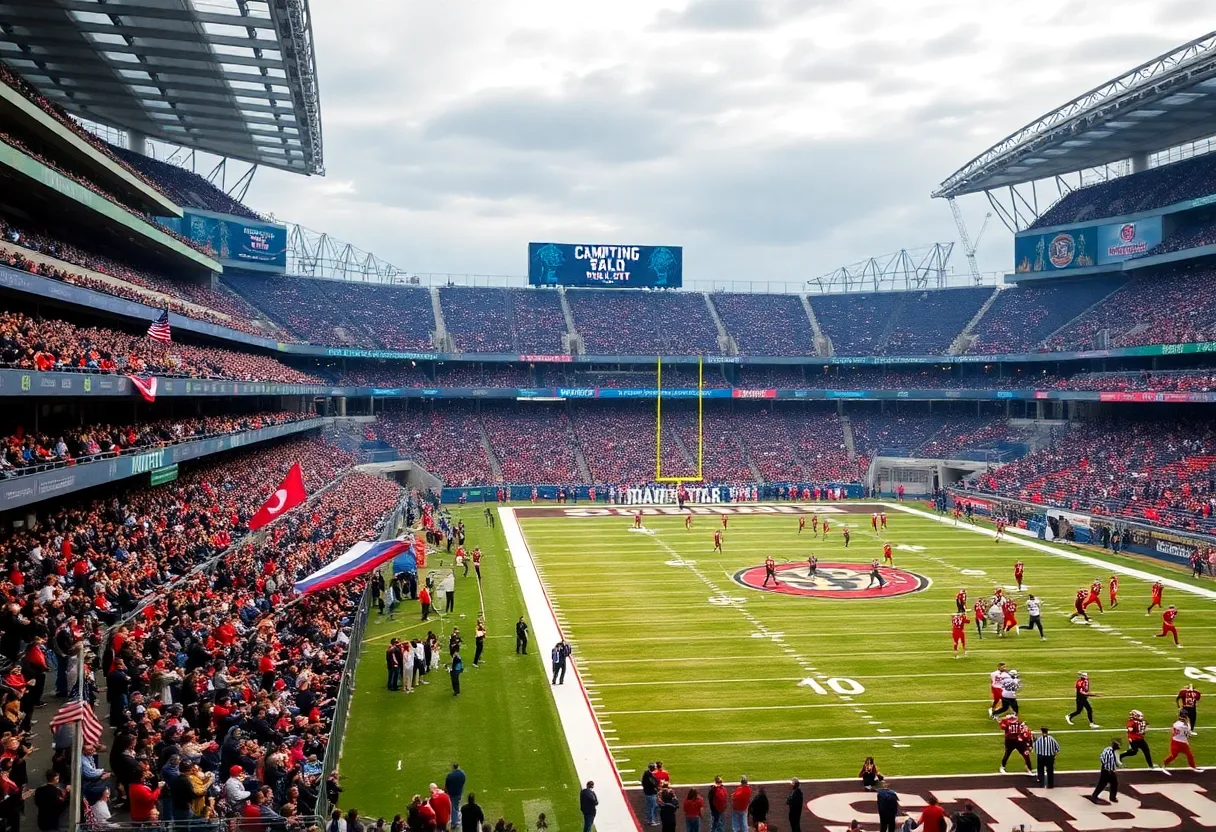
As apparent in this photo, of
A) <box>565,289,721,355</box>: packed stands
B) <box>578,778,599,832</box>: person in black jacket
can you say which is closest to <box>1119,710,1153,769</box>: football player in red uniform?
<box>578,778,599,832</box>: person in black jacket

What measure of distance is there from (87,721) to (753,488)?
48338mm

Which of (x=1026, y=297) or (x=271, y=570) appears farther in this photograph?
(x=1026, y=297)

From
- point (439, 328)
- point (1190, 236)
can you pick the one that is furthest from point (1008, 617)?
point (439, 328)

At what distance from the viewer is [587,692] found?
2023 cm

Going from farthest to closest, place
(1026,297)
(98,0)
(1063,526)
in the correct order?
(1026,297)
(1063,526)
(98,0)

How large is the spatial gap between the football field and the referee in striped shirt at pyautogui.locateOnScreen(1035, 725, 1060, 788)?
2.62 feet

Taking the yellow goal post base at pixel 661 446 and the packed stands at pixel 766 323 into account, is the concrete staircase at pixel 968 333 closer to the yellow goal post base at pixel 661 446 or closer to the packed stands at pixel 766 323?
the packed stands at pixel 766 323

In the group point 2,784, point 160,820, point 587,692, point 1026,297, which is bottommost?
point 587,692

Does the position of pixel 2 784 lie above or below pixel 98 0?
below

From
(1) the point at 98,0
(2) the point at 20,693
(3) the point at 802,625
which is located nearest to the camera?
(2) the point at 20,693

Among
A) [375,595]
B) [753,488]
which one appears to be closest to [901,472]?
[753,488]

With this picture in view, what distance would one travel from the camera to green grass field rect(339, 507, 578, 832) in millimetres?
14953

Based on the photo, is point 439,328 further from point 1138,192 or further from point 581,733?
point 581,733

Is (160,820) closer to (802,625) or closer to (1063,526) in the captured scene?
(802,625)
